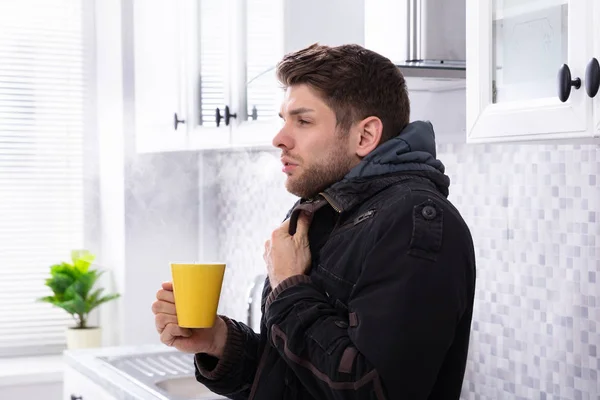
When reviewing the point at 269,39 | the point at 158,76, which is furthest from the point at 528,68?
the point at 158,76

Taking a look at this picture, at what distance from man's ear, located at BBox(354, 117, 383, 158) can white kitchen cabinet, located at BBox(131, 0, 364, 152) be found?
0.76 metres

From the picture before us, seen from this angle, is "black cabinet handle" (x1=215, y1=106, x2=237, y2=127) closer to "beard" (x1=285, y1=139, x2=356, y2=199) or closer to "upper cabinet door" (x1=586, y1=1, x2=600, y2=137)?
"beard" (x1=285, y1=139, x2=356, y2=199)

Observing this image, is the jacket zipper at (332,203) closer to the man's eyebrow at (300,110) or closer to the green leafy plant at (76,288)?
the man's eyebrow at (300,110)

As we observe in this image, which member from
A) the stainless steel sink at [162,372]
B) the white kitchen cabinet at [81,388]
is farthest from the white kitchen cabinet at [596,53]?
the white kitchen cabinet at [81,388]

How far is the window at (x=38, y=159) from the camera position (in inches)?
144

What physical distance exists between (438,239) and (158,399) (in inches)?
50.8

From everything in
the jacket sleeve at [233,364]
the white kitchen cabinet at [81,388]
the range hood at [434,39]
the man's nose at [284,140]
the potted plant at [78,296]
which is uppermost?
the range hood at [434,39]

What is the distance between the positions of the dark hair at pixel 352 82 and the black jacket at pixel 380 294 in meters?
0.05

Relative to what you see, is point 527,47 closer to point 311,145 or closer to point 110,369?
point 311,145

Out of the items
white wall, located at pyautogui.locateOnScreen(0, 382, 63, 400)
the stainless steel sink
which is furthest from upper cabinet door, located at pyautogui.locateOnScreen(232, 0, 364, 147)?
white wall, located at pyautogui.locateOnScreen(0, 382, 63, 400)

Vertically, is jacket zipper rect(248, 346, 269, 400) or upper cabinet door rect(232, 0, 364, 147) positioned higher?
upper cabinet door rect(232, 0, 364, 147)

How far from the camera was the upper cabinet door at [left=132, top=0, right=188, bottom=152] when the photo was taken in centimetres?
303

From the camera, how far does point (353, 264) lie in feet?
4.20

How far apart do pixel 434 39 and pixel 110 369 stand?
56.5 inches
